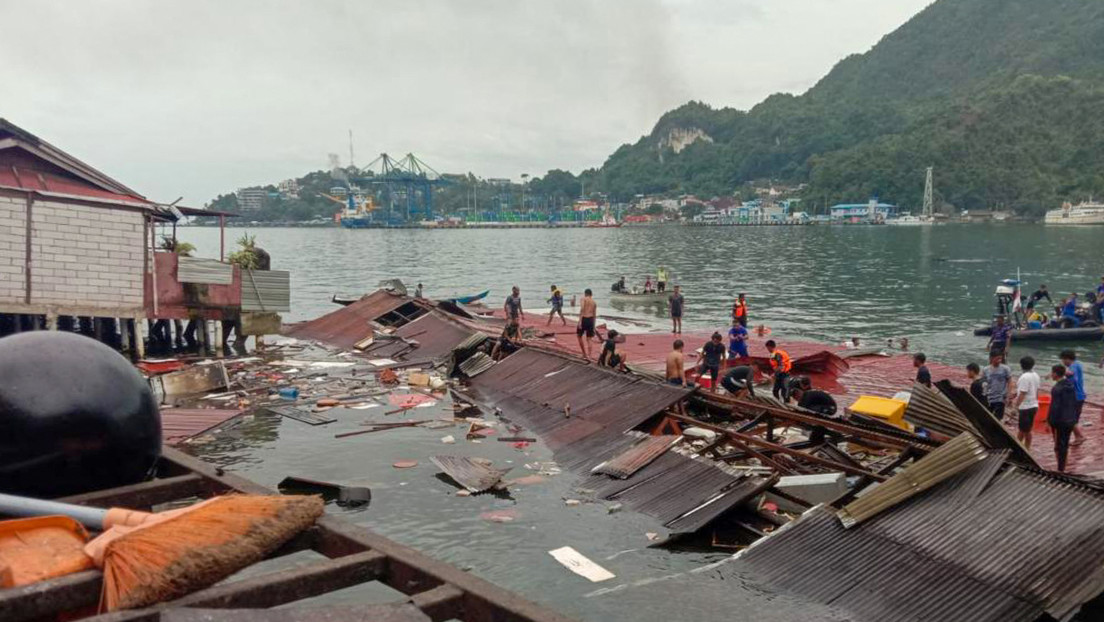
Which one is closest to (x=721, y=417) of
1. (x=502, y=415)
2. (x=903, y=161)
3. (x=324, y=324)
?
(x=502, y=415)

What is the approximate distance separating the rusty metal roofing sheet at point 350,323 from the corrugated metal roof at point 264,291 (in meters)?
2.43

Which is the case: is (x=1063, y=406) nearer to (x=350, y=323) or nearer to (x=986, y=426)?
(x=986, y=426)

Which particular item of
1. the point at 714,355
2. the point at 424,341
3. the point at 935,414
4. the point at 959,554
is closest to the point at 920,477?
the point at 959,554

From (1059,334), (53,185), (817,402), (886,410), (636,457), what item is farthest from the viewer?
(1059,334)

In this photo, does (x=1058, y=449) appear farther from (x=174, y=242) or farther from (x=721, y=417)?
(x=174, y=242)

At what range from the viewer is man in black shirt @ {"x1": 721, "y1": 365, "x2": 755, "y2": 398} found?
1595 centimetres

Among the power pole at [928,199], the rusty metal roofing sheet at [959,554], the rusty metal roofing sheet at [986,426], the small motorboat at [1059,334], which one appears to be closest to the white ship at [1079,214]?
the power pole at [928,199]

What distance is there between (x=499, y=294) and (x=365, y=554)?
58.2m

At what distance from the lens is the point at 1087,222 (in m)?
146

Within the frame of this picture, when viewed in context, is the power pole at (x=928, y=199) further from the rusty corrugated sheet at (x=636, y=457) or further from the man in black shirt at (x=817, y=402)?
the rusty corrugated sheet at (x=636, y=457)

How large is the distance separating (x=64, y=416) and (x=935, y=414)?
10298 millimetres

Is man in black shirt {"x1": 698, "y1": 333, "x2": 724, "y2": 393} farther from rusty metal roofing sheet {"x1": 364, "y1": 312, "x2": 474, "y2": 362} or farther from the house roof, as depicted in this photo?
the house roof

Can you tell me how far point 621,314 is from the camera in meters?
41.1

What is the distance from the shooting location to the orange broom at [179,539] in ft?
11.4
